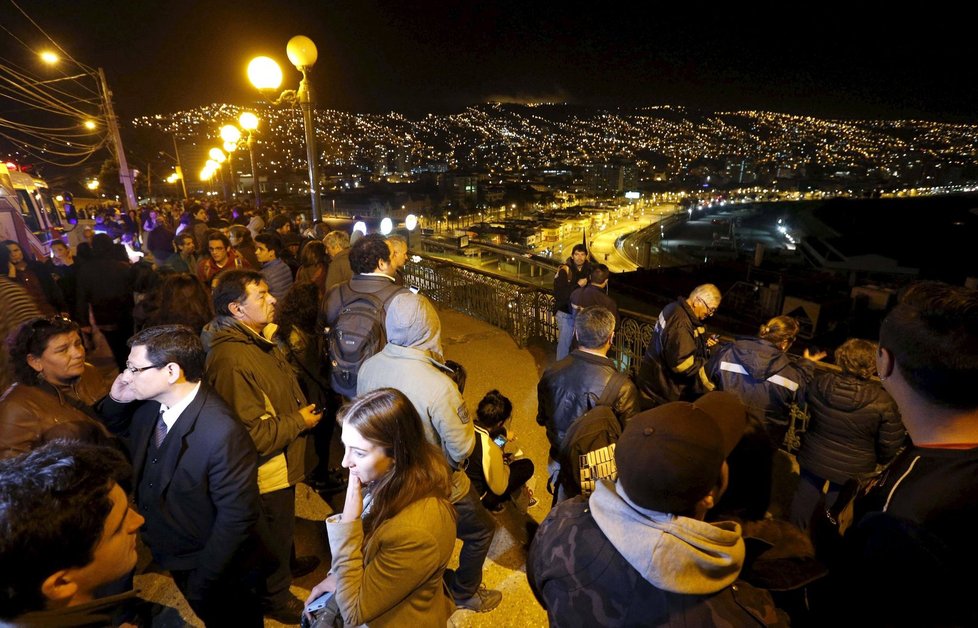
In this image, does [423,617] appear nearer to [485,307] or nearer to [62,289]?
[485,307]

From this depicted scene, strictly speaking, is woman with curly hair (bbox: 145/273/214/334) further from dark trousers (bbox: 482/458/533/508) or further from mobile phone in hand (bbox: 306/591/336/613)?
dark trousers (bbox: 482/458/533/508)

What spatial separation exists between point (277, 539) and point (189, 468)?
89cm

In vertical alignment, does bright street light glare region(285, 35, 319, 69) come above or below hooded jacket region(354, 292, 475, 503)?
above

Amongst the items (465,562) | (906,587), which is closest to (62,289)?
(465,562)

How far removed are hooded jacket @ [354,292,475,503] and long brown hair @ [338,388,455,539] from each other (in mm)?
602

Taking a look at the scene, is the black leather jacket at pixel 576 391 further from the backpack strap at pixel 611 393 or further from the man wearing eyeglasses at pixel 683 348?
the man wearing eyeglasses at pixel 683 348

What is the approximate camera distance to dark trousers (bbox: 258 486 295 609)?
268cm

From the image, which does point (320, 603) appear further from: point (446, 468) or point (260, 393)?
point (260, 393)

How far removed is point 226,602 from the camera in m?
2.41

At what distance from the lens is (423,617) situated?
1.86 meters

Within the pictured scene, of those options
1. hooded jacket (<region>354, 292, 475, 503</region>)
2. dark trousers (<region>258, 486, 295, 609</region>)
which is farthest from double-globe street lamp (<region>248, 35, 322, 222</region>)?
dark trousers (<region>258, 486, 295, 609</region>)

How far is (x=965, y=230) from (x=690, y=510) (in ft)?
351

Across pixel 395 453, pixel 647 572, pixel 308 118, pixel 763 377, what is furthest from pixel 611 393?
pixel 308 118

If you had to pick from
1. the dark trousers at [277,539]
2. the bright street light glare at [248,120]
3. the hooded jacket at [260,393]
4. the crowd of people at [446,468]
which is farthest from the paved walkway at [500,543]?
the bright street light glare at [248,120]
